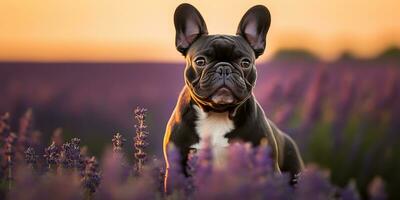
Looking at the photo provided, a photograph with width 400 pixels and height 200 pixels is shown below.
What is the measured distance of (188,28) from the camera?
6164mm

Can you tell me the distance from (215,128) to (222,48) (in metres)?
0.45

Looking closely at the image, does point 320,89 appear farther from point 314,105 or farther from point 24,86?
point 24,86

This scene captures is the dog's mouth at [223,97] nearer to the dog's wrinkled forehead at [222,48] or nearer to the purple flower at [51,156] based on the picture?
the dog's wrinkled forehead at [222,48]

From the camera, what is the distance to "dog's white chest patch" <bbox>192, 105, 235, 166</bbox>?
581 cm

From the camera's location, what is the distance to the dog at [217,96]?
18.7 ft

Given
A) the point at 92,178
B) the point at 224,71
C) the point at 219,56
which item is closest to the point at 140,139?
the point at 92,178

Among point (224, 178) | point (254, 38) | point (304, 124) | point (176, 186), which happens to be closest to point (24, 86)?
point (304, 124)

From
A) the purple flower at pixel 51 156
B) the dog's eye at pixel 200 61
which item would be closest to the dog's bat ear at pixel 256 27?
the dog's eye at pixel 200 61

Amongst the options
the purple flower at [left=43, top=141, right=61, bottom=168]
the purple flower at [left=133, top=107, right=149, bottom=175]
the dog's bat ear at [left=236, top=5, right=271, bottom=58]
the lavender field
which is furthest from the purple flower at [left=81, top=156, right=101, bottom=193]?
the dog's bat ear at [left=236, top=5, right=271, bottom=58]

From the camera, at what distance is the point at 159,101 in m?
12.9

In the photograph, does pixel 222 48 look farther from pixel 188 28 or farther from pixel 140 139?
pixel 140 139

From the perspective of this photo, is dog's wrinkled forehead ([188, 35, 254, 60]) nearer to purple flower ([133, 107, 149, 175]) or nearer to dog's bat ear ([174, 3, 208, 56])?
dog's bat ear ([174, 3, 208, 56])

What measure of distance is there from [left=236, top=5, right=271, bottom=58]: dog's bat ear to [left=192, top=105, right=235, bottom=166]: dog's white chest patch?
0.47 metres

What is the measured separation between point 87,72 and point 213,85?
9.48 meters
